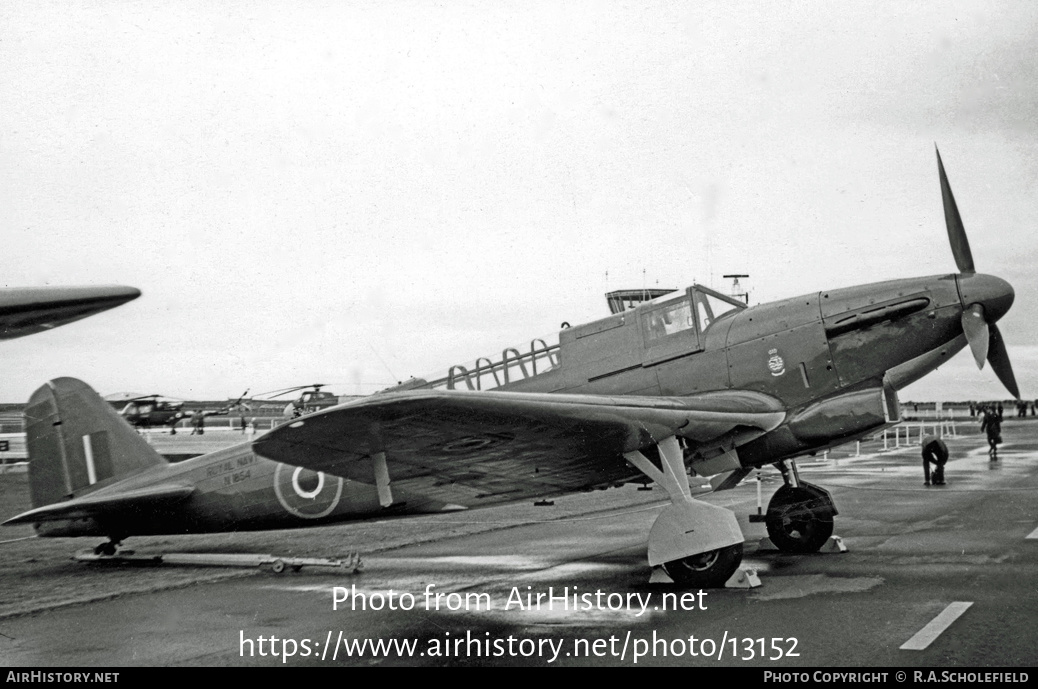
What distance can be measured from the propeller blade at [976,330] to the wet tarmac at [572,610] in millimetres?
1876

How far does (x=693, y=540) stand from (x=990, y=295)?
354 cm

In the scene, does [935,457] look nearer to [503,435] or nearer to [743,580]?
[743,580]

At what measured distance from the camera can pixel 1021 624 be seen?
18.0 feet

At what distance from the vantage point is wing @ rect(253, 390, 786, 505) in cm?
531

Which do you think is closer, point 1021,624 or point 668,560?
point 1021,624

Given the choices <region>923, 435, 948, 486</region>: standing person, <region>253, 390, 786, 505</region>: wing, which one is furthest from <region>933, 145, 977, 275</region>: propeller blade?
<region>923, 435, 948, 486</region>: standing person

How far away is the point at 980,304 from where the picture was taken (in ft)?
25.5

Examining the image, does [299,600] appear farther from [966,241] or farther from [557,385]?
[966,241]

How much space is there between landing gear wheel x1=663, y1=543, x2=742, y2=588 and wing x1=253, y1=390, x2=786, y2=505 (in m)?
1.00

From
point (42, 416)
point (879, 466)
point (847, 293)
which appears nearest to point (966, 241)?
point (847, 293)

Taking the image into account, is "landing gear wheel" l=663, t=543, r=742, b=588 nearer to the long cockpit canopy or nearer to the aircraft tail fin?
the long cockpit canopy

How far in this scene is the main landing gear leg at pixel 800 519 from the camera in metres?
9.16
